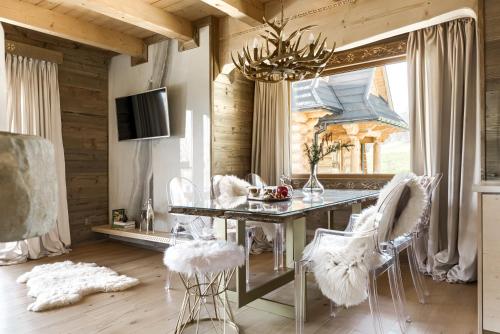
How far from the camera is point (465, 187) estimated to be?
317 centimetres

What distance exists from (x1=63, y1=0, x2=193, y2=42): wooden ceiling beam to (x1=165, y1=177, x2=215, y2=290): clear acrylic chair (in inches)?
66.5

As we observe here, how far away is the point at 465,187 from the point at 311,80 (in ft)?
7.26

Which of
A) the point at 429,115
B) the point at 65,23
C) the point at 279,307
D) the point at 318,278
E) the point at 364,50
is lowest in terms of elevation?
the point at 279,307

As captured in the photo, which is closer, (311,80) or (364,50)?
(364,50)

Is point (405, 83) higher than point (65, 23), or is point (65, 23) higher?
point (65, 23)

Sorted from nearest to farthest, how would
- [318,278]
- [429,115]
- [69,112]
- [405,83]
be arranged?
[318,278] < [429,115] < [405,83] < [69,112]

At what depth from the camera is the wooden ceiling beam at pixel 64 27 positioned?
11.8 feet

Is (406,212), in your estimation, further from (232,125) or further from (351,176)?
(232,125)

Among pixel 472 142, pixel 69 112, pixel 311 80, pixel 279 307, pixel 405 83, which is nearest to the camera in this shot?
pixel 279 307

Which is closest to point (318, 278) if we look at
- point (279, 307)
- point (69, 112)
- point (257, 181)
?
point (279, 307)

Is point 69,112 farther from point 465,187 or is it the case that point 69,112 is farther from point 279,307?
point 465,187

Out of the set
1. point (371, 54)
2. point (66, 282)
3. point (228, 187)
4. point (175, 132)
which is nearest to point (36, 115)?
point (175, 132)

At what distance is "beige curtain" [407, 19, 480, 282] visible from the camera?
314cm

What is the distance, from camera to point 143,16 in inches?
146
